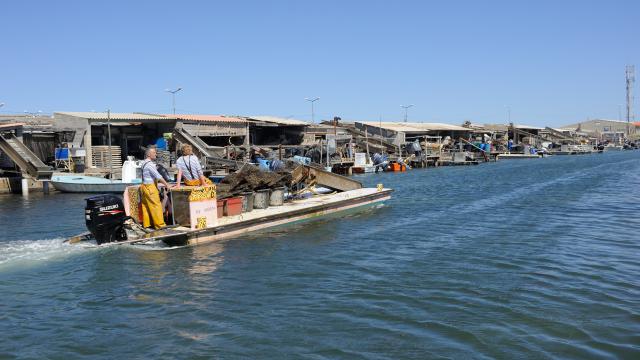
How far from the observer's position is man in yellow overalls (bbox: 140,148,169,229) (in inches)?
555

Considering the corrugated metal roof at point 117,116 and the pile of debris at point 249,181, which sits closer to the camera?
the pile of debris at point 249,181

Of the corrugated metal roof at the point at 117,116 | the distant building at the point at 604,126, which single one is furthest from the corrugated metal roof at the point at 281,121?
the distant building at the point at 604,126

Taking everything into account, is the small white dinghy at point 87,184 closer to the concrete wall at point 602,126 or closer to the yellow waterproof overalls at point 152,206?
the yellow waterproof overalls at point 152,206

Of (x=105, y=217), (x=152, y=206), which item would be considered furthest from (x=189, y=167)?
(x=105, y=217)

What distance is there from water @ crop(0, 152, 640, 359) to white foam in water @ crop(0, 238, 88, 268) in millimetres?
50

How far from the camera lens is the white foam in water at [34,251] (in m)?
13.1

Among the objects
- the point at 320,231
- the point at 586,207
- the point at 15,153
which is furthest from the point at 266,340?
the point at 15,153

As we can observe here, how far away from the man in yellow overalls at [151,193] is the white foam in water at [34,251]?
1612 mm

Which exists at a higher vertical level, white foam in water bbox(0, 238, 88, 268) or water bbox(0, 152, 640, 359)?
white foam in water bbox(0, 238, 88, 268)

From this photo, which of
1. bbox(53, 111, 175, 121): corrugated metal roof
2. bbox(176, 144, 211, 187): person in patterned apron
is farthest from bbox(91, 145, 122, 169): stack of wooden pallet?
bbox(176, 144, 211, 187): person in patterned apron

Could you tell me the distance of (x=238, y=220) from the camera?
16.4 meters

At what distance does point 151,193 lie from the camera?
1437 centimetres

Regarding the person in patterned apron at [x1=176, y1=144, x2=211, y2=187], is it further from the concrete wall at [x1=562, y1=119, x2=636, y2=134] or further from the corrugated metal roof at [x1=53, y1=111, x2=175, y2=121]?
the concrete wall at [x1=562, y1=119, x2=636, y2=134]

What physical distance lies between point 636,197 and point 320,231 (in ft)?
56.9
